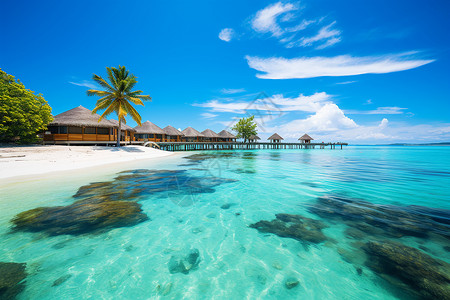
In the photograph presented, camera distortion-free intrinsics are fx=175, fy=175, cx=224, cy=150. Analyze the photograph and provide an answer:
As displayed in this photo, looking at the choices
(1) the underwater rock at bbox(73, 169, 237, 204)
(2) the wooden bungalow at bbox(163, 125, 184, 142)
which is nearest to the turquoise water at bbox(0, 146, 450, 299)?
(1) the underwater rock at bbox(73, 169, 237, 204)

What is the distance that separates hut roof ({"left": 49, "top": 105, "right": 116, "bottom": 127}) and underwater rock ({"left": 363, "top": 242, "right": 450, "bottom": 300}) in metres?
26.0

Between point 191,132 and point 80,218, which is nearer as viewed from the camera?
point 80,218

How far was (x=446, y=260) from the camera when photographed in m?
2.78

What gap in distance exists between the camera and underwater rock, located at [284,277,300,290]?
2.32 m

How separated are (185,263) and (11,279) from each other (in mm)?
2219

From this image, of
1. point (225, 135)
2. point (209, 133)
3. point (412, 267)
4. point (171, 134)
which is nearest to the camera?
point (412, 267)

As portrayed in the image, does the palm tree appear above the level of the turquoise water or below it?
above

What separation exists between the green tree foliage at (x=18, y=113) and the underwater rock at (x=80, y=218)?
57.1ft

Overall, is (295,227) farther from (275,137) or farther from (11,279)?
(275,137)

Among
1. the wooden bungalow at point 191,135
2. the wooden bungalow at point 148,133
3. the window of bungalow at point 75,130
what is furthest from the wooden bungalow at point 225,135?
the window of bungalow at point 75,130

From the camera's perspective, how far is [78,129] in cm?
2097

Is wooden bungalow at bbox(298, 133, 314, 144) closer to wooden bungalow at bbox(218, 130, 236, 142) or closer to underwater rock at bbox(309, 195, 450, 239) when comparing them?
wooden bungalow at bbox(218, 130, 236, 142)

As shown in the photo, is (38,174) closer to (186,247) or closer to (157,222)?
(157,222)

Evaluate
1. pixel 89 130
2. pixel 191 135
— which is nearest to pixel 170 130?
pixel 191 135
